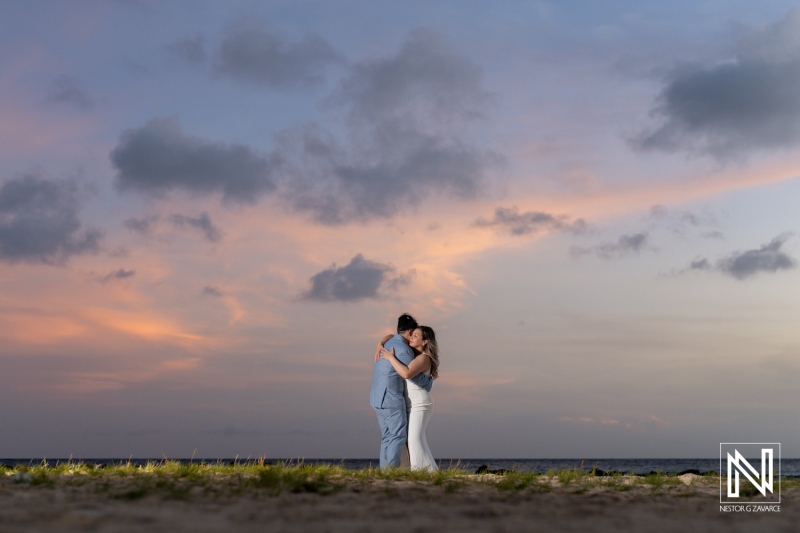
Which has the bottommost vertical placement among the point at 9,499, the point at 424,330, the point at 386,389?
the point at 9,499

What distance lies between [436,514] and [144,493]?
3.37 meters

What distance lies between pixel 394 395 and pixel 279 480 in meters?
4.99

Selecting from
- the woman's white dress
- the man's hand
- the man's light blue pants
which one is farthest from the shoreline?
the man's hand

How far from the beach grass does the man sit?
147 cm

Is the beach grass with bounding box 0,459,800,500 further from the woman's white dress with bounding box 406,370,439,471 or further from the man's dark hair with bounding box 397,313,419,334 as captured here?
the man's dark hair with bounding box 397,313,419,334

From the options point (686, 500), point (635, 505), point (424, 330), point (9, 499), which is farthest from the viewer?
point (424, 330)

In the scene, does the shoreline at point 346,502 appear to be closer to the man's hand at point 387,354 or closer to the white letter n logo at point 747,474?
the white letter n logo at point 747,474

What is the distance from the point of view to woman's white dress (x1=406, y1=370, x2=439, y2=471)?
46.5 ft

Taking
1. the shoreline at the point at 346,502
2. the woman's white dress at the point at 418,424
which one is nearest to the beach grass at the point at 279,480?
the shoreline at the point at 346,502

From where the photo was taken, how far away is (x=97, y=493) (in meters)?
8.76

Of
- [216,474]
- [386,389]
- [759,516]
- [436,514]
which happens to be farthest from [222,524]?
[386,389]

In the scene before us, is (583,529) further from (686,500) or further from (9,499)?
(9,499)

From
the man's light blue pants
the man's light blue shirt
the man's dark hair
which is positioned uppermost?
the man's dark hair

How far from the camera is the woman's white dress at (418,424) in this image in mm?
14180
